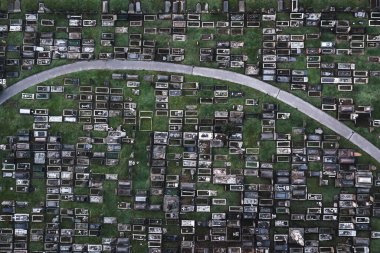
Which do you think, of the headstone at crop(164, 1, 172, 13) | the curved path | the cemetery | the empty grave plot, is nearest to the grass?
the cemetery

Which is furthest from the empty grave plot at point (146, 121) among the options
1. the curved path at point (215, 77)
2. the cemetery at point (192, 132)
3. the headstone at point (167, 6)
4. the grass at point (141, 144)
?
the headstone at point (167, 6)

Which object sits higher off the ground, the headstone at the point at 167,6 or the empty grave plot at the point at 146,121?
the headstone at the point at 167,6

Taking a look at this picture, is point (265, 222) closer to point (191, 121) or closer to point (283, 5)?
point (191, 121)

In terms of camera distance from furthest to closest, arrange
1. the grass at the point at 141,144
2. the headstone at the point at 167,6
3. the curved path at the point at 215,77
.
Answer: the headstone at the point at 167,6 → the grass at the point at 141,144 → the curved path at the point at 215,77

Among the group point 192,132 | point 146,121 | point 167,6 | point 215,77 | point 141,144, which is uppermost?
point 167,6

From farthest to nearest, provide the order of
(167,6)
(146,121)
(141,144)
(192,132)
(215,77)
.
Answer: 1. (167,6)
2. (146,121)
3. (215,77)
4. (141,144)
5. (192,132)

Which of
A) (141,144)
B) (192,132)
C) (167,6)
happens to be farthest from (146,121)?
(167,6)

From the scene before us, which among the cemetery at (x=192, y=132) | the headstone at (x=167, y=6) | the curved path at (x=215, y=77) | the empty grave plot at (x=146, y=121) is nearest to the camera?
the curved path at (x=215, y=77)

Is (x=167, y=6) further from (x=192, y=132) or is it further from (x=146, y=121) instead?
(x=192, y=132)

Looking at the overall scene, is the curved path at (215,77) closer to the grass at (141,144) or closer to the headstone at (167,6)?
the grass at (141,144)

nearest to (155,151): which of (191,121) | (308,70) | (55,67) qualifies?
(191,121)
